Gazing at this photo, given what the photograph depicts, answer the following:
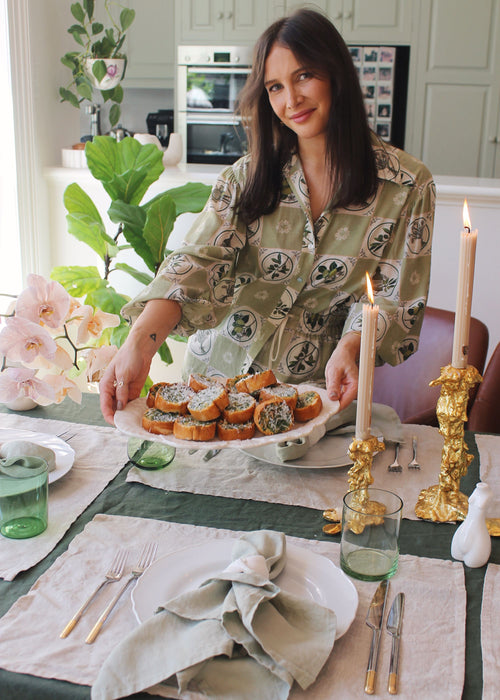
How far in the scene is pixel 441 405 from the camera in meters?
1.01

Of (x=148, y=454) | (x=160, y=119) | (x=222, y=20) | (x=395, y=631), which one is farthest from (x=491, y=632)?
(x=160, y=119)

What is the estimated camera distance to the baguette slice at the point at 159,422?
104 centimetres

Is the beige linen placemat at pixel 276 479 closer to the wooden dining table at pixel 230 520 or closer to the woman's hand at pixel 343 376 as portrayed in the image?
the wooden dining table at pixel 230 520

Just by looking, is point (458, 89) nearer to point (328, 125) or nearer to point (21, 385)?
point (328, 125)

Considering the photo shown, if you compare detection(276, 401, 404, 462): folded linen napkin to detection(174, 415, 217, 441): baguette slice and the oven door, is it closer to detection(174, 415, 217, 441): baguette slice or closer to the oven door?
detection(174, 415, 217, 441): baguette slice

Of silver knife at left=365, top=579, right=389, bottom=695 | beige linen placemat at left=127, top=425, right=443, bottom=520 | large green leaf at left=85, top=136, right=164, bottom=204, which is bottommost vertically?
beige linen placemat at left=127, top=425, right=443, bottom=520

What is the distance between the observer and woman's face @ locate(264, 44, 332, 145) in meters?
1.39

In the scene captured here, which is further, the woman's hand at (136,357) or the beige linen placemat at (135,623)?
the woman's hand at (136,357)

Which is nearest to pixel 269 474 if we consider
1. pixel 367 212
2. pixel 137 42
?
pixel 367 212

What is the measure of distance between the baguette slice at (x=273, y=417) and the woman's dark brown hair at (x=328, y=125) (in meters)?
0.60

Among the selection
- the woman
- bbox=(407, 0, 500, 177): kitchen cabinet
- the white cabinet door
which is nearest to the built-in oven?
the white cabinet door

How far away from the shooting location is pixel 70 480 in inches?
43.9

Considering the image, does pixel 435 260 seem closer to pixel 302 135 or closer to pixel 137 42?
pixel 302 135

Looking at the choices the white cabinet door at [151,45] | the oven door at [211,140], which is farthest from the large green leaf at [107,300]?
the white cabinet door at [151,45]
